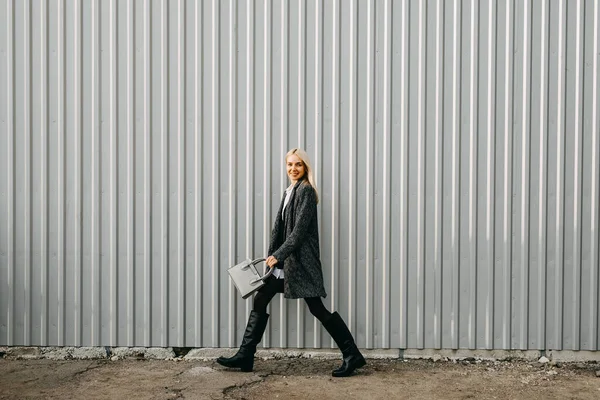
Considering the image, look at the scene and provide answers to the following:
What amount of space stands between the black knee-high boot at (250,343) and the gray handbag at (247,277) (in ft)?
0.70

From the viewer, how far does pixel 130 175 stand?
19.6ft

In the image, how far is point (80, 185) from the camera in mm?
5992

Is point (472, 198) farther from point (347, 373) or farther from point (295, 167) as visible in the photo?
point (347, 373)

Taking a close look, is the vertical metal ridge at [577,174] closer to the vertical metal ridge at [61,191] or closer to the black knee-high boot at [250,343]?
the black knee-high boot at [250,343]

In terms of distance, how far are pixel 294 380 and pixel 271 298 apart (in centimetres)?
68

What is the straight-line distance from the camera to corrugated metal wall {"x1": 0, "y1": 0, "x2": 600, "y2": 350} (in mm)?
5863

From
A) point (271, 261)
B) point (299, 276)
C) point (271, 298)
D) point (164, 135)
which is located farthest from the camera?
point (164, 135)

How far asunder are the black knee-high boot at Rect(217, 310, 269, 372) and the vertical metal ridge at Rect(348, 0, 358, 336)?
820mm

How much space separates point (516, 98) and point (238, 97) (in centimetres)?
238

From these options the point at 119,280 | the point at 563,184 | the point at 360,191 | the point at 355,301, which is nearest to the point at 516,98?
the point at 563,184

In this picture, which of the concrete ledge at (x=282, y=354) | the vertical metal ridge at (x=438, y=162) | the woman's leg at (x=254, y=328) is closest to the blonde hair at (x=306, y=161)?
the woman's leg at (x=254, y=328)

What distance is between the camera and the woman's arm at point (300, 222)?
5.35 meters

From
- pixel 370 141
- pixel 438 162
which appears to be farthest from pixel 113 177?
pixel 438 162

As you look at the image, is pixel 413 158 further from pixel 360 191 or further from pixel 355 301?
pixel 355 301
